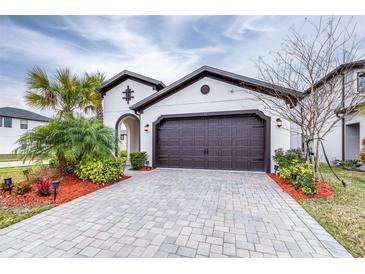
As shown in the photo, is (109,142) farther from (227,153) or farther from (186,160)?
(227,153)

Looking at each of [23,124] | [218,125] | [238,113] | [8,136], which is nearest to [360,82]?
[238,113]

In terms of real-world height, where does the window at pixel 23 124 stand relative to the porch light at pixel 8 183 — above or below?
above

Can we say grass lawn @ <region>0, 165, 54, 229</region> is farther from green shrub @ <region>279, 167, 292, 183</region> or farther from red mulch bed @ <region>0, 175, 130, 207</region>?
green shrub @ <region>279, 167, 292, 183</region>

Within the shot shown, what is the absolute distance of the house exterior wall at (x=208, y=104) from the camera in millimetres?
7695

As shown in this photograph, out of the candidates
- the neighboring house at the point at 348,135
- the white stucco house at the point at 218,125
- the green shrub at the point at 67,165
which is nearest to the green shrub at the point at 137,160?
the white stucco house at the point at 218,125

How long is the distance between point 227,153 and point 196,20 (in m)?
5.73

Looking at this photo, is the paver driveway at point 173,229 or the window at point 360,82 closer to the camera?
the paver driveway at point 173,229

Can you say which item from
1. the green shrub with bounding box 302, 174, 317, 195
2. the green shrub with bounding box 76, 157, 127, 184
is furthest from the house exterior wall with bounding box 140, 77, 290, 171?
the green shrub with bounding box 76, 157, 127, 184

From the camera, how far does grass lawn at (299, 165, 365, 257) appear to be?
2580 millimetres

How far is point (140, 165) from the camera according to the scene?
8.99 metres

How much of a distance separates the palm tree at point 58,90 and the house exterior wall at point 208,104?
3762 mm

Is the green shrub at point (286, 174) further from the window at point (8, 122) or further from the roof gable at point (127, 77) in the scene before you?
the window at point (8, 122)
